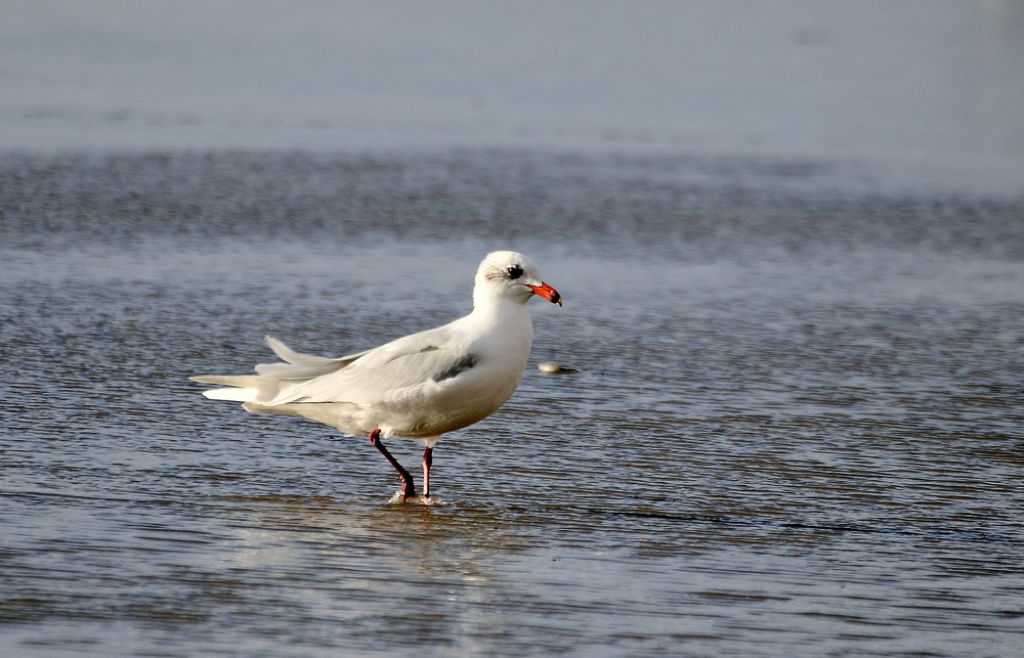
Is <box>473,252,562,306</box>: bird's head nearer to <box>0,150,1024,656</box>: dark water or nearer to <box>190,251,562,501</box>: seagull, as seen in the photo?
<box>190,251,562,501</box>: seagull

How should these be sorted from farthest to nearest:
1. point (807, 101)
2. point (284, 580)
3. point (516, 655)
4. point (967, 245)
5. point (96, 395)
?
point (807, 101) → point (967, 245) → point (96, 395) → point (284, 580) → point (516, 655)

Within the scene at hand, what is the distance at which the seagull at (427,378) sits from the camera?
682 centimetres

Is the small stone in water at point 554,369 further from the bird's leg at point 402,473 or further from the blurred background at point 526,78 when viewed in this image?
the blurred background at point 526,78

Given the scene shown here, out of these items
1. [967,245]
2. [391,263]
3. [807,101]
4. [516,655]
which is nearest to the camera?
[516,655]

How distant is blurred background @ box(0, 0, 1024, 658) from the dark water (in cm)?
3

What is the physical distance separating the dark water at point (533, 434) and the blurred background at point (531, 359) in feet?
0.09

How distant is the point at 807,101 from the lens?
70.7 ft

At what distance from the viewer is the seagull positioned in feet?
22.4

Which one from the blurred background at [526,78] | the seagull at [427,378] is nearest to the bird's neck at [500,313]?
the seagull at [427,378]

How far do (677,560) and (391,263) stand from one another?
6085 millimetres

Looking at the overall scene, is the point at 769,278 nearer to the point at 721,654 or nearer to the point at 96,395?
the point at 96,395

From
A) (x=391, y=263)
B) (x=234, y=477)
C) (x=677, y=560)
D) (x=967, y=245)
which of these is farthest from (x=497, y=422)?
(x=967, y=245)

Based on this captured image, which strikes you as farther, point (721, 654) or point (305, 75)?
point (305, 75)

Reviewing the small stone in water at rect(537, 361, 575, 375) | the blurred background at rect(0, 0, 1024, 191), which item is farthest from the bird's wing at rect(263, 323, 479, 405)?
the blurred background at rect(0, 0, 1024, 191)
